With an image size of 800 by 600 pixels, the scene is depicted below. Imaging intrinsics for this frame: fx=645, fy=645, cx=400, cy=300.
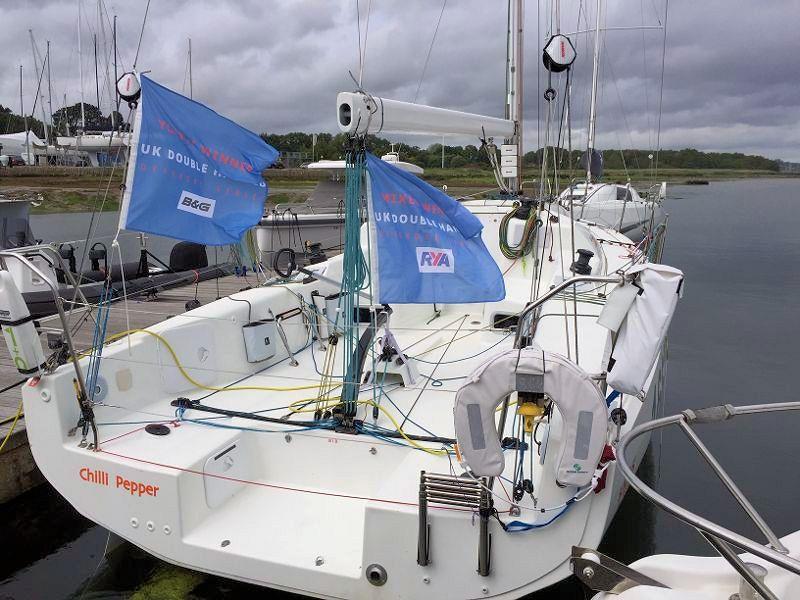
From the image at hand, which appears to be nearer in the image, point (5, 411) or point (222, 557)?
point (222, 557)

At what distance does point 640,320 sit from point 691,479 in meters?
4.14

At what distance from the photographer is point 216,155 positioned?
4477mm

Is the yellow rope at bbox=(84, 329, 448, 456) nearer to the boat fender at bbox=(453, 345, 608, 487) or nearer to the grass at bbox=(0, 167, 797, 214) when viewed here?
the boat fender at bbox=(453, 345, 608, 487)

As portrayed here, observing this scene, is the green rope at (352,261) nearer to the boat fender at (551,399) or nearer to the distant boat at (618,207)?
the boat fender at (551,399)

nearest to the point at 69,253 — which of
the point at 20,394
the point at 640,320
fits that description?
the point at 20,394

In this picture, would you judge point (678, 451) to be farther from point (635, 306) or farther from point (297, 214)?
point (297, 214)

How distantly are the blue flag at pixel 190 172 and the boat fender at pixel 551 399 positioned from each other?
91.1 inches

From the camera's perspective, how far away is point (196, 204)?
429 centimetres

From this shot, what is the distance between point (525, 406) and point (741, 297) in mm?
12955

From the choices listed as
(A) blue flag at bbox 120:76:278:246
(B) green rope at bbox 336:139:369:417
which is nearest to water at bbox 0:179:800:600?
(B) green rope at bbox 336:139:369:417

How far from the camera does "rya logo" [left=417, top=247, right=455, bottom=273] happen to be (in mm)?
3557

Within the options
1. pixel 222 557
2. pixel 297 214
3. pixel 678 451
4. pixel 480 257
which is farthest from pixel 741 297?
pixel 222 557

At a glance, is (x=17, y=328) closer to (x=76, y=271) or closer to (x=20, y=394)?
(x=20, y=394)

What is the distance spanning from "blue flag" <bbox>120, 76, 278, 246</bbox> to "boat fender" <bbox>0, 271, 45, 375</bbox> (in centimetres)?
69
